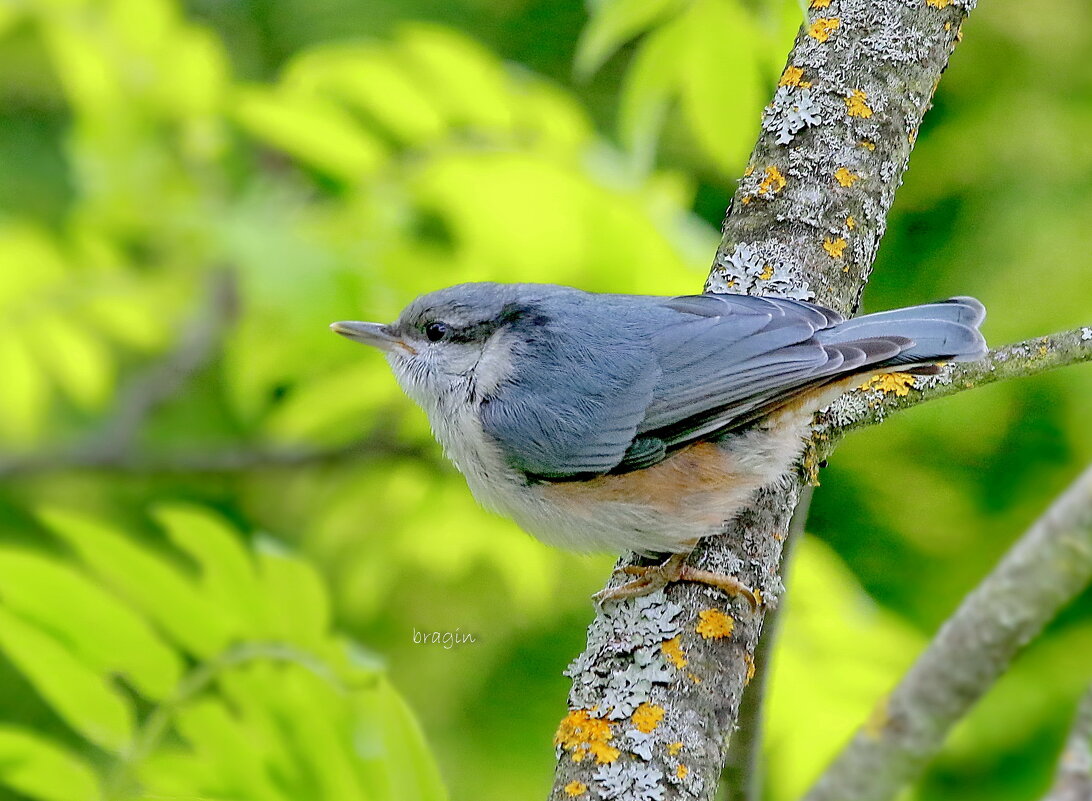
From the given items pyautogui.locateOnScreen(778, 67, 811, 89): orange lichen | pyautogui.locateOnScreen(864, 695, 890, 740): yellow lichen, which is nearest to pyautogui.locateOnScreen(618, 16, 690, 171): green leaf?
pyautogui.locateOnScreen(778, 67, 811, 89): orange lichen

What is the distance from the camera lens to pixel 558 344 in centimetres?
234

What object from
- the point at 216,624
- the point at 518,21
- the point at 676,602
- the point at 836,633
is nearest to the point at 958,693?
the point at 676,602

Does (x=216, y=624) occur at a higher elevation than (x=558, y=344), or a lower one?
lower

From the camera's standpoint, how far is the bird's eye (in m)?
2.52

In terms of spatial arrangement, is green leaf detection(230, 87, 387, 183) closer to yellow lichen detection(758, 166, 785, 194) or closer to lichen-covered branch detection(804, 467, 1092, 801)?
yellow lichen detection(758, 166, 785, 194)

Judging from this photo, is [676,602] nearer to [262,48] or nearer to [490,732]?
[490,732]

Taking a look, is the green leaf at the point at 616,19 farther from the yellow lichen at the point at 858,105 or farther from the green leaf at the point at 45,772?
the green leaf at the point at 45,772

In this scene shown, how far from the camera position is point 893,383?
219cm

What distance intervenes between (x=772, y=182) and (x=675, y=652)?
95cm

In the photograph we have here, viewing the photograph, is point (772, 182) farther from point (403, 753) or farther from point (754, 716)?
point (403, 753)

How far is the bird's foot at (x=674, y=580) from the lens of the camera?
1.97 m

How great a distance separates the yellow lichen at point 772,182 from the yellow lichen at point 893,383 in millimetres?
415

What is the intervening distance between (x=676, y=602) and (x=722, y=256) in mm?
733

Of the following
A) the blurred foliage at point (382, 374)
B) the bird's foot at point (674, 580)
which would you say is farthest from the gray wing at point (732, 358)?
the blurred foliage at point (382, 374)
